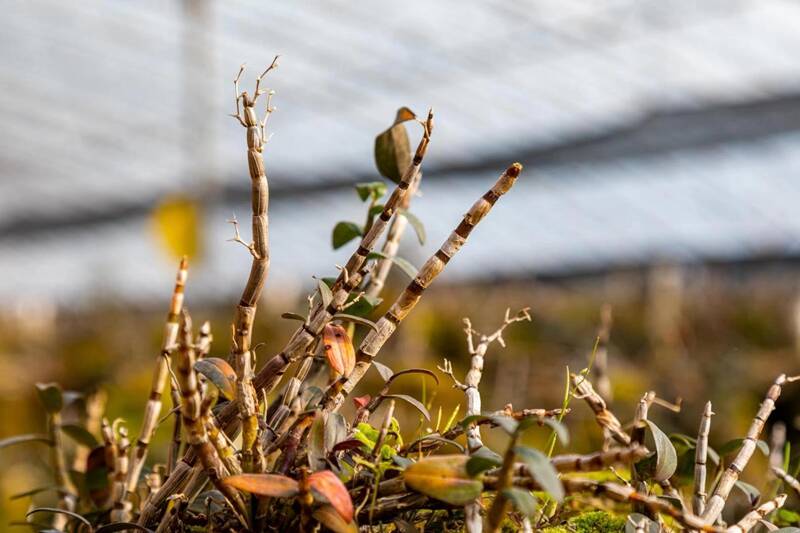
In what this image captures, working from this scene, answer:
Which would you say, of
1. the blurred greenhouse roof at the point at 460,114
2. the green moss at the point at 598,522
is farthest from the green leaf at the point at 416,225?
the blurred greenhouse roof at the point at 460,114

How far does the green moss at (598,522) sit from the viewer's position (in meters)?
0.70

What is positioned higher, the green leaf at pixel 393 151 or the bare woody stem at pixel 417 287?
the green leaf at pixel 393 151

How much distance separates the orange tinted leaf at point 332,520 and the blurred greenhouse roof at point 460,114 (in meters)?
5.92

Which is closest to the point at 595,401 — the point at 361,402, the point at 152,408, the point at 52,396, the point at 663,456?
the point at 663,456

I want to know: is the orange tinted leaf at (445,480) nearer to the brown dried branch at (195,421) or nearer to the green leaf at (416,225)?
the brown dried branch at (195,421)

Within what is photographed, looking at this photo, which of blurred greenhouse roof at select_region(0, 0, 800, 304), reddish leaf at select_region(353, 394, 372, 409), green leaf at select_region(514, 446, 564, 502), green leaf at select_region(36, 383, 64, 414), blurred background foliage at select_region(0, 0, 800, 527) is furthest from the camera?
blurred greenhouse roof at select_region(0, 0, 800, 304)

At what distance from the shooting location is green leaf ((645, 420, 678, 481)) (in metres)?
0.67

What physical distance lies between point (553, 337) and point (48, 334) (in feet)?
9.12

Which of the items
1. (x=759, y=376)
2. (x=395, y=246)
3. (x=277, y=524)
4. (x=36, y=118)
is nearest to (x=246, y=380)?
(x=277, y=524)

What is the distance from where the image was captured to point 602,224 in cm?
1409

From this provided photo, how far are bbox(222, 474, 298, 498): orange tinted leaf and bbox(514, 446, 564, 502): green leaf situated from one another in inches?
5.8

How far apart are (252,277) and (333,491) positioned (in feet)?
0.51

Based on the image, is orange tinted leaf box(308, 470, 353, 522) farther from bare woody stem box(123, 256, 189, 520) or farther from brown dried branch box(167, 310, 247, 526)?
bare woody stem box(123, 256, 189, 520)

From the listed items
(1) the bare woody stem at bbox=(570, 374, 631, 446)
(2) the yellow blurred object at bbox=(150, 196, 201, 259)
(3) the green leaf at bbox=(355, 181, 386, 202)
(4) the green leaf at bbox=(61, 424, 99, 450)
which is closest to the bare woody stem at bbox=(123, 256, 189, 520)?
(4) the green leaf at bbox=(61, 424, 99, 450)
